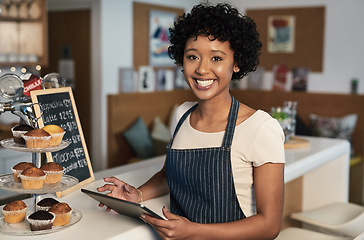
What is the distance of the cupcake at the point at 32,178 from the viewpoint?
1.47 meters

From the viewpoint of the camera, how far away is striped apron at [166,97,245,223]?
1591 mm

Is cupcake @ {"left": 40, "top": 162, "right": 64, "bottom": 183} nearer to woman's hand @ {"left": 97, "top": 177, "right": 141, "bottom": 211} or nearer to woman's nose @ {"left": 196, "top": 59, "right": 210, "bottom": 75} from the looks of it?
woman's hand @ {"left": 97, "top": 177, "right": 141, "bottom": 211}

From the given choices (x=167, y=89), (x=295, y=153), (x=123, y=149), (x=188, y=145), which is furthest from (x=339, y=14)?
(x=188, y=145)

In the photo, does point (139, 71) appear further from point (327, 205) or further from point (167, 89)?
point (327, 205)

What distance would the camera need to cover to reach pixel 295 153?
8.91 ft

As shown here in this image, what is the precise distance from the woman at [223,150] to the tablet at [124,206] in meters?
0.03

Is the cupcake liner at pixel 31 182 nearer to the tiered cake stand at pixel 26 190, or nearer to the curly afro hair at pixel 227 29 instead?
the tiered cake stand at pixel 26 190

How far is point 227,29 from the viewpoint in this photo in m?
1.56

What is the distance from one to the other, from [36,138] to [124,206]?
36 cm

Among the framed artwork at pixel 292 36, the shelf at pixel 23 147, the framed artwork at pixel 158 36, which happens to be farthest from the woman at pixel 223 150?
the framed artwork at pixel 292 36

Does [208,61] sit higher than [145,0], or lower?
lower

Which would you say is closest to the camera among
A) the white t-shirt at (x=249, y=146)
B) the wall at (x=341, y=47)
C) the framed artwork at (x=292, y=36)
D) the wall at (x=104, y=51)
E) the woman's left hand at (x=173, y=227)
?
the woman's left hand at (x=173, y=227)

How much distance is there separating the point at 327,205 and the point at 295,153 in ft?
1.44

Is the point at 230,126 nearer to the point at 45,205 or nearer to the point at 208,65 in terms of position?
the point at 208,65
